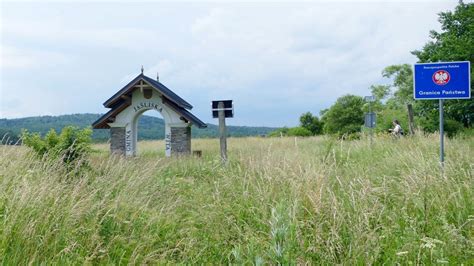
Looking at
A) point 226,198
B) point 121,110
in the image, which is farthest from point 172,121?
point 226,198

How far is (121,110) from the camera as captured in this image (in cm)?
1297

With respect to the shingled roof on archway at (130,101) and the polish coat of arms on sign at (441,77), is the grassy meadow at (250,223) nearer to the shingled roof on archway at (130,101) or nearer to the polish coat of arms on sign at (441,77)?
the polish coat of arms on sign at (441,77)

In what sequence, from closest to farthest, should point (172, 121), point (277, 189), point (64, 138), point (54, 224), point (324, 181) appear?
1. point (54, 224)
2. point (324, 181)
3. point (277, 189)
4. point (64, 138)
5. point (172, 121)

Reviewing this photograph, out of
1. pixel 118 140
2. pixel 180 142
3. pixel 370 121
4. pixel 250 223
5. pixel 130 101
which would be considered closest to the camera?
pixel 250 223

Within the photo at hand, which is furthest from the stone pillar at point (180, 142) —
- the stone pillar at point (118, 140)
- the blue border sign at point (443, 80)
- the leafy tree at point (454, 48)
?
the leafy tree at point (454, 48)

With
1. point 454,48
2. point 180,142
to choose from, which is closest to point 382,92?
point 454,48

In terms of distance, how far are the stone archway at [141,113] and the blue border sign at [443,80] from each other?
6.74 m

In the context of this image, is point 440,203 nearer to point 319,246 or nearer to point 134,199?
point 319,246

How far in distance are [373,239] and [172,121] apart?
9.81m

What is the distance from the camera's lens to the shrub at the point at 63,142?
6957 mm

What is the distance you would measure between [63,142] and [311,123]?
4714 cm

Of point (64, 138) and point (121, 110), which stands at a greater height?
point (121, 110)

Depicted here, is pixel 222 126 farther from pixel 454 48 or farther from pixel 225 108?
pixel 454 48

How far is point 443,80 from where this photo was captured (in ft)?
23.2
